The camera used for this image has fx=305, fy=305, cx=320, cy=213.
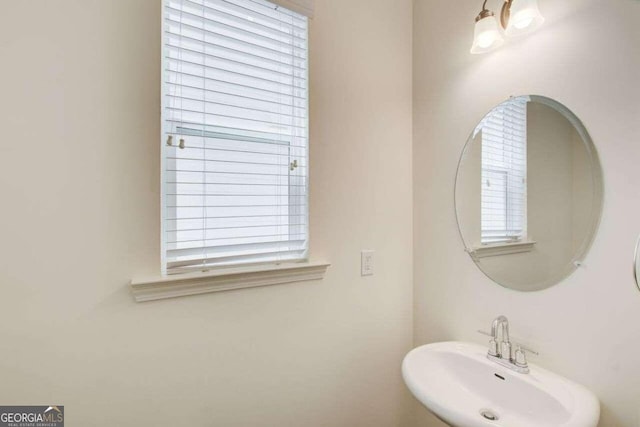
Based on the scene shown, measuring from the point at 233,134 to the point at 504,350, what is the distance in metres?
1.32

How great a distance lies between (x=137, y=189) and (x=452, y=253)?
1327 mm

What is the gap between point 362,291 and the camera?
1461 millimetres

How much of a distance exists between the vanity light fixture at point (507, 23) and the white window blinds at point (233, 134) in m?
0.70

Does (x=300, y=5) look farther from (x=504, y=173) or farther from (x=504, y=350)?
(x=504, y=350)

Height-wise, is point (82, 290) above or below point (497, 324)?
above

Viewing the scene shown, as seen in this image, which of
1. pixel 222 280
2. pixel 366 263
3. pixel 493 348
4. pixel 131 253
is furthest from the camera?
pixel 366 263

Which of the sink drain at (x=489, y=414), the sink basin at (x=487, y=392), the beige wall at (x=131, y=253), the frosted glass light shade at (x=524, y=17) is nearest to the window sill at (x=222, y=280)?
the beige wall at (x=131, y=253)

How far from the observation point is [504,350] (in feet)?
3.83

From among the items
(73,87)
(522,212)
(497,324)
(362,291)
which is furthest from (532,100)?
(73,87)

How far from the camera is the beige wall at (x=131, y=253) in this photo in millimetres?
840

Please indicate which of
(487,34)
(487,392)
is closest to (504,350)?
(487,392)

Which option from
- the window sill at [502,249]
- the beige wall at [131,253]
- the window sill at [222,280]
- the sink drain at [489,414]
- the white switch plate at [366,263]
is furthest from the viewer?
the white switch plate at [366,263]

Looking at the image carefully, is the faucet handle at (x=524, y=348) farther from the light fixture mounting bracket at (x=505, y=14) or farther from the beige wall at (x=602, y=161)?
the light fixture mounting bracket at (x=505, y=14)

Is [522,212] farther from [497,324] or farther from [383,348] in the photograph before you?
[383,348]
